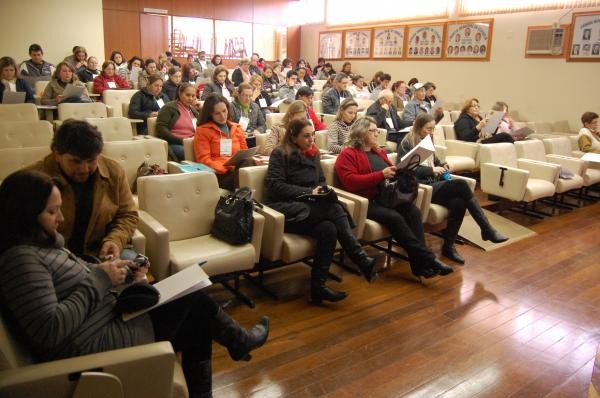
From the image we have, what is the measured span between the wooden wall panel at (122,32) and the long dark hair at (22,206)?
37.1 ft

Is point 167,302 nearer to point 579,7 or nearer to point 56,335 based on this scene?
point 56,335

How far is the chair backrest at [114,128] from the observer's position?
4.29 m

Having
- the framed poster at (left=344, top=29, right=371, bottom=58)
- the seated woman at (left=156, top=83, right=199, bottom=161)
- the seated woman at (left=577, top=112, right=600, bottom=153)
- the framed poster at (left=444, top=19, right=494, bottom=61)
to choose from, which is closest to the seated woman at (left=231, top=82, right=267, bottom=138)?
the seated woman at (left=156, top=83, right=199, bottom=161)

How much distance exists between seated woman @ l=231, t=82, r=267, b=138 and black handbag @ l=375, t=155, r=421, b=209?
2.07 metres

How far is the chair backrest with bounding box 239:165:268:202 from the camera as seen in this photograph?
3363mm

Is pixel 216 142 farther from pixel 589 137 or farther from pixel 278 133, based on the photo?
pixel 589 137

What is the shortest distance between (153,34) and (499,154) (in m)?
9.71

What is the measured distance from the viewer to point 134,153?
3480mm

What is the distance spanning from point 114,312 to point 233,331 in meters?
0.49

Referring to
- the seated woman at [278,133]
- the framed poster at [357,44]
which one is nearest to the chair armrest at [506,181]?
the seated woman at [278,133]

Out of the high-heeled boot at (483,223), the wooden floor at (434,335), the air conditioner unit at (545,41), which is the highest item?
the air conditioner unit at (545,41)

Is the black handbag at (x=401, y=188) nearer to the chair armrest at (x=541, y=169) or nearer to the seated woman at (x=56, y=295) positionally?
the seated woman at (x=56, y=295)

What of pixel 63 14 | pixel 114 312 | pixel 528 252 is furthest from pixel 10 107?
pixel 63 14

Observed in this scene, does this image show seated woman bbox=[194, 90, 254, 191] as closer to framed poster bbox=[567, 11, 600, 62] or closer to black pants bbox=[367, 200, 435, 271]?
black pants bbox=[367, 200, 435, 271]
